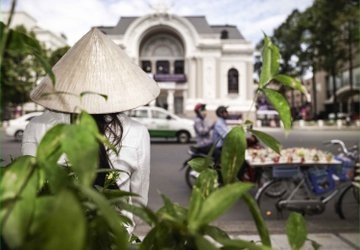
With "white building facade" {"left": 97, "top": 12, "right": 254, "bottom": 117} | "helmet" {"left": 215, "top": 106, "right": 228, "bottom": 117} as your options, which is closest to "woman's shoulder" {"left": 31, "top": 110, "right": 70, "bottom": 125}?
"helmet" {"left": 215, "top": 106, "right": 228, "bottom": 117}

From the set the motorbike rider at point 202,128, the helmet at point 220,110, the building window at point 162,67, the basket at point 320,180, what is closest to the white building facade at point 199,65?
the building window at point 162,67

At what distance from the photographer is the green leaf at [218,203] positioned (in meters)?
0.64

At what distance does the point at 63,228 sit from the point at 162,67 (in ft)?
156

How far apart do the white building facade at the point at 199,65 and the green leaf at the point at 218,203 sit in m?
40.6

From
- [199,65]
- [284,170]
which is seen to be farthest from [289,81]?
[199,65]

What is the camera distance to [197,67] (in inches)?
1678

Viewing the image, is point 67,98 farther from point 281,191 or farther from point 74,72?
point 281,191

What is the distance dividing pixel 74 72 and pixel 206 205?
908 mm

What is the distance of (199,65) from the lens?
42.5 meters

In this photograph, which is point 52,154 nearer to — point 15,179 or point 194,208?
point 15,179

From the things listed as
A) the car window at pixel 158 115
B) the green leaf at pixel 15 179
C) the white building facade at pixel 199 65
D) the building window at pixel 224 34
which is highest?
the building window at pixel 224 34

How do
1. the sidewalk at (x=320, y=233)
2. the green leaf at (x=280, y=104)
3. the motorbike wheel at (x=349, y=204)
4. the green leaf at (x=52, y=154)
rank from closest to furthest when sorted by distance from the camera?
the green leaf at (x=52, y=154) → the green leaf at (x=280, y=104) → the sidewalk at (x=320, y=233) → the motorbike wheel at (x=349, y=204)

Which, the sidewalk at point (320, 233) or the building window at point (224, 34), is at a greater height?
the building window at point (224, 34)

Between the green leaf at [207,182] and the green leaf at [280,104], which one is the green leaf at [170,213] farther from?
→ the green leaf at [280,104]
